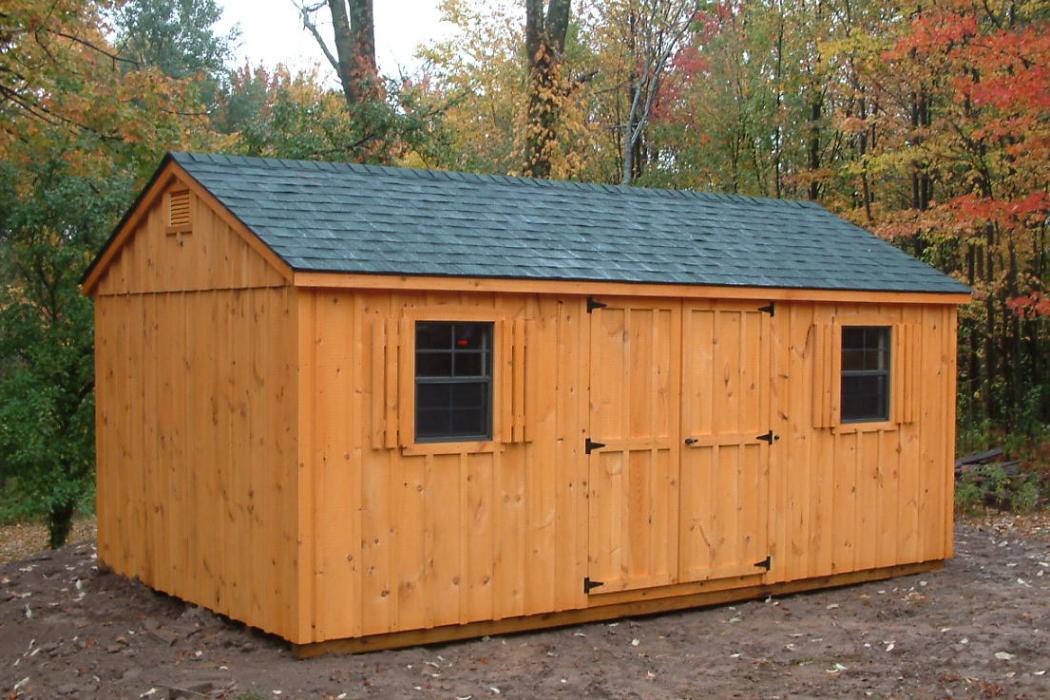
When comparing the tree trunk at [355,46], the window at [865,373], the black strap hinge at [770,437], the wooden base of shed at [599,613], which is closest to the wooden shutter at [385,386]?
the wooden base of shed at [599,613]

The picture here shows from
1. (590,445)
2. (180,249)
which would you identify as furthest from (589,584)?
(180,249)

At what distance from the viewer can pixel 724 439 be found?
9344 mm

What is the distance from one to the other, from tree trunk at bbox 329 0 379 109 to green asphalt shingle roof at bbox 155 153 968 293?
8.00m

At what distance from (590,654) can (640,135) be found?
62.5ft

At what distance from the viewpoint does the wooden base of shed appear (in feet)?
25.3

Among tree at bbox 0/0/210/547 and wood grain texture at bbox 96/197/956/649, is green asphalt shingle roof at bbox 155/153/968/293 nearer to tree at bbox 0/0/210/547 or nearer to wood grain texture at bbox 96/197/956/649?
wood grain texture at bbox 96/197/956/649

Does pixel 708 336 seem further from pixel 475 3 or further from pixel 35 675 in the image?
pixel 475 3

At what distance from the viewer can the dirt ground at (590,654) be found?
7102 millimetres

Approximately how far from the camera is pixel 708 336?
30.3ft

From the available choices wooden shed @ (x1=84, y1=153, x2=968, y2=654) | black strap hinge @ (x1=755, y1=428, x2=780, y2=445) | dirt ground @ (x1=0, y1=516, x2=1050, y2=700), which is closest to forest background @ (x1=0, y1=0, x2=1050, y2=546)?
wooden shed @ (x1=84, y1=153, x2=968, y2=654)

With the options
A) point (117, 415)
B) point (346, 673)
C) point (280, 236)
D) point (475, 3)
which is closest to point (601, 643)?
point (346, 673)

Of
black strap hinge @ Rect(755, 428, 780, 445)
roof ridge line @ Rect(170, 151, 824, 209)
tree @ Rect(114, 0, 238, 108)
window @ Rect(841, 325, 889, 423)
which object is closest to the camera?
roof ridge line @ Rect(170, 151, 824, 209)

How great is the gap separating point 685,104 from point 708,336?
1753cm

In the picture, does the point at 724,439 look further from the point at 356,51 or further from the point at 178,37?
the point at 178,37
